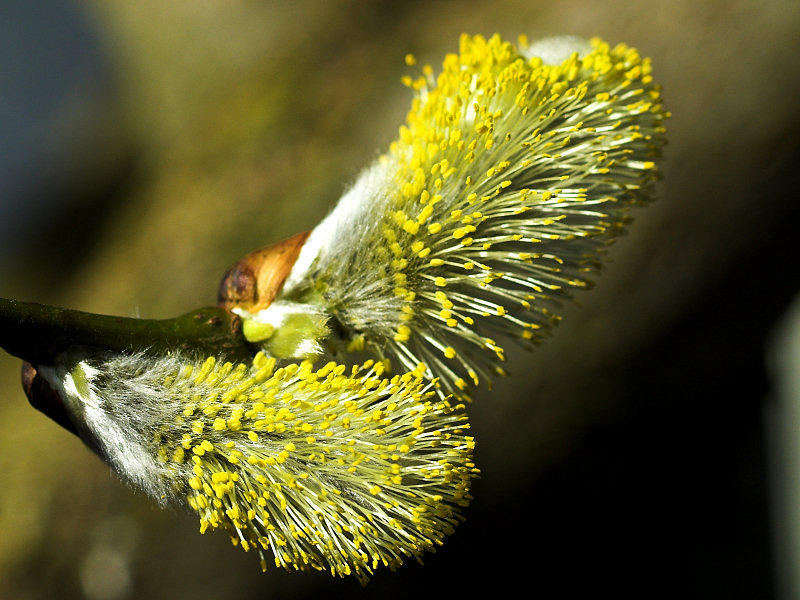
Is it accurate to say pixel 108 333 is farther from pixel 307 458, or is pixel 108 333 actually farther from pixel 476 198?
pixel 476 198

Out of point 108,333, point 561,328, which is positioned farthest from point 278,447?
point 561,328

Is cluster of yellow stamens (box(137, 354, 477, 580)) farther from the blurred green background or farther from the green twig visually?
the blurred green background

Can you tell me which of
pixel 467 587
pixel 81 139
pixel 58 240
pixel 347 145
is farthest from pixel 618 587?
pixel 81 139

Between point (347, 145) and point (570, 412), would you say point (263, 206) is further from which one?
point (570, 412)

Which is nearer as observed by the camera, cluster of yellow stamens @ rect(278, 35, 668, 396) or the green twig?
the green twig

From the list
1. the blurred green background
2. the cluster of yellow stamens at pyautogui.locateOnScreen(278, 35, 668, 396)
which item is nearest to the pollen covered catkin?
the cluster of yellow stamens at pyautogui.locateOnScreen(278, 35, 668, 396)

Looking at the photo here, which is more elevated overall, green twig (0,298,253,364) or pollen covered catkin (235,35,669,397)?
pollen covered catkin (235,35,669,397)
